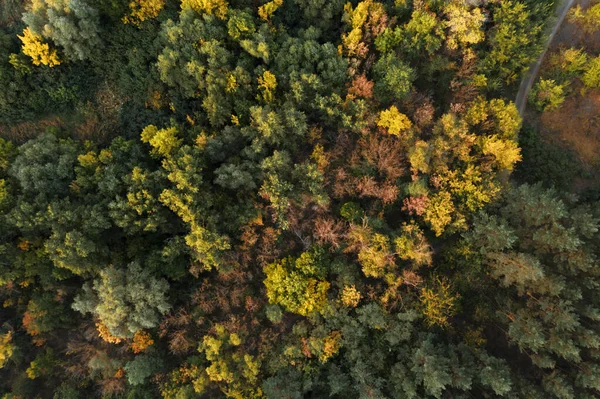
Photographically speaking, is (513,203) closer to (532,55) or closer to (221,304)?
(532,55)

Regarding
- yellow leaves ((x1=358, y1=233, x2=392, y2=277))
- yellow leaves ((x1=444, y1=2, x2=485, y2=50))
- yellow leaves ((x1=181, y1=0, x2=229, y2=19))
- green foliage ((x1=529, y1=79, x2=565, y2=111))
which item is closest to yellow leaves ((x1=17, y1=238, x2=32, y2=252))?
yellow leaves ((x1=181, y1=0, x2=229, y2=19))

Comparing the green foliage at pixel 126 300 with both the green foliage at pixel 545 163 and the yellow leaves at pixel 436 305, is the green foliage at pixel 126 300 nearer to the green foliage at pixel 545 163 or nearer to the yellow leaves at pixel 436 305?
the yellow leaves at pixel 436 305

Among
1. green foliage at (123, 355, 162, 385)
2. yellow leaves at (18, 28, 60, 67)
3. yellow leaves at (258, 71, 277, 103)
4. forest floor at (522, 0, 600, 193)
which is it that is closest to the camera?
green foliage at (123, 355, 162, 385)

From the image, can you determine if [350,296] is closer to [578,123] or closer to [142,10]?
[578,123]

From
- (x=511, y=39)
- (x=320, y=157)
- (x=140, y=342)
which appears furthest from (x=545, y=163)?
(x=140, y=342)

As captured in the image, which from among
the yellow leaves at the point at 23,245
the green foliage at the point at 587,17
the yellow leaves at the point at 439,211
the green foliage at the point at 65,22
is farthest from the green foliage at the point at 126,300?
the green foliage at the point at 587,17

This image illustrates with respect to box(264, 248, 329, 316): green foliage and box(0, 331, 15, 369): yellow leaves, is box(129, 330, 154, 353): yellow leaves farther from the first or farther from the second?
box(264, 248, 329, 316): green foliage
